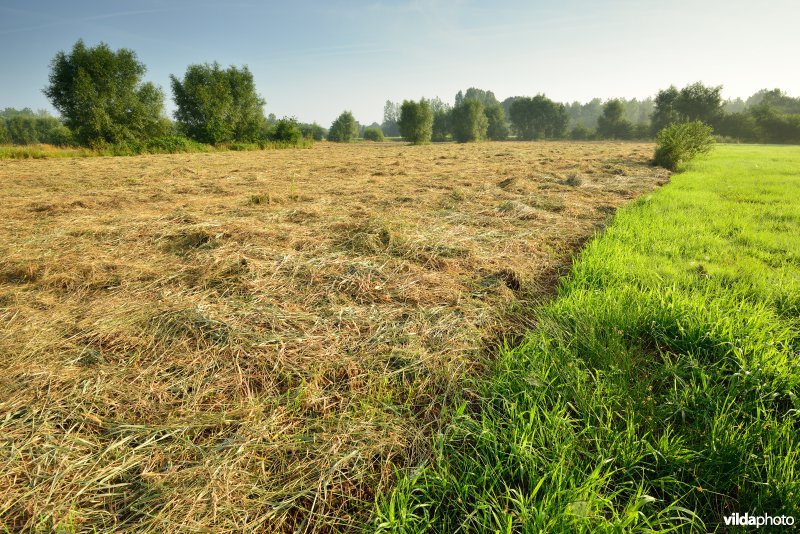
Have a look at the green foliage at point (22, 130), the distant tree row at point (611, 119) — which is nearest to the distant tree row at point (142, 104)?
the distant tree row at point (611, 119)

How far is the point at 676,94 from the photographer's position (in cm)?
5478

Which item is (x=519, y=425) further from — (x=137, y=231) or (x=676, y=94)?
(x=676, y=94)

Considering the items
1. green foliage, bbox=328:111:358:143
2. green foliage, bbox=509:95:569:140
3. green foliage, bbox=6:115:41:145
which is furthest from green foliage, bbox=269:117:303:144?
green foliage, bbox=6:115:41:145

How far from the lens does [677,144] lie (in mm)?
13750

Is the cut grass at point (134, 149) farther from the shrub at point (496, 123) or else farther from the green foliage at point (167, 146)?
the shrub at point (496, 123)

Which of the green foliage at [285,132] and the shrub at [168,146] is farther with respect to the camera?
the green foliage at [285,132]

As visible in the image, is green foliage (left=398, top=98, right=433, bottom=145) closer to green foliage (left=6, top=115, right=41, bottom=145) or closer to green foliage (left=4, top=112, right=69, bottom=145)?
green foliage (left=4, top=112, right=69, bottom=145)

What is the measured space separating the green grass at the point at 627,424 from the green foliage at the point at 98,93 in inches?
1381

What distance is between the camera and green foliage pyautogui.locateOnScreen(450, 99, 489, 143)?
5909 cm

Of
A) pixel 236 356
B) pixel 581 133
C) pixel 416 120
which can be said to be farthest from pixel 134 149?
pixel 581 133

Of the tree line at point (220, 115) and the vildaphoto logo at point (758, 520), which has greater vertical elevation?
the tree line at point (220, 115)

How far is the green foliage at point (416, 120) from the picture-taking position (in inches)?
1890

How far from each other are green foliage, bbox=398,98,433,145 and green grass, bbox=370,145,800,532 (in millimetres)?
49476

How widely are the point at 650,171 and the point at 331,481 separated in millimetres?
15676
